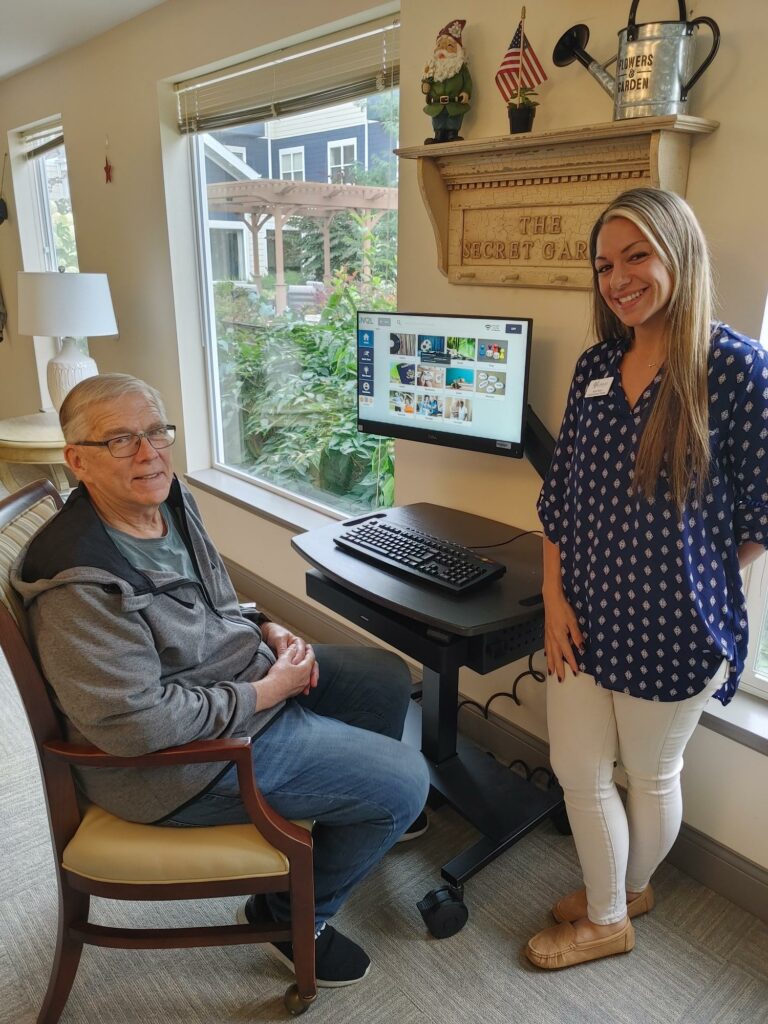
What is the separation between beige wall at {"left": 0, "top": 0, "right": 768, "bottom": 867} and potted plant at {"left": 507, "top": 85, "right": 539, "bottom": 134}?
0.18 ft

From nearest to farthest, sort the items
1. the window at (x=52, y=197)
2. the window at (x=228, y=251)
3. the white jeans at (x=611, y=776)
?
the white jeans at (x=611, y=776) → the window at (x=228, y=251) → the window at (x=52, y=197)

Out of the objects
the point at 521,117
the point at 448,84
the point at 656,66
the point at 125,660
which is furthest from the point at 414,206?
the point at 125,660

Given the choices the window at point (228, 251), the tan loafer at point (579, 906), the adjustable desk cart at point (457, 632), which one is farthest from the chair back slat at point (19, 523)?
the window at point (228, 251)

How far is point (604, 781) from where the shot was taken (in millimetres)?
1471

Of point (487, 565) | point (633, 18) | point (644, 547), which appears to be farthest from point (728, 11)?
point (487, 565)

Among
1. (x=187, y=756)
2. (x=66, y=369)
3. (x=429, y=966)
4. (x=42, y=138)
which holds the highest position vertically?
(x=42, y=138)

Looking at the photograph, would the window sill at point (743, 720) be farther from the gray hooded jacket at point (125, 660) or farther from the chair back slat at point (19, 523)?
the chair back slat at point (19, 523)

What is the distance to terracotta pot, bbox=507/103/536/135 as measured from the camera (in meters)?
1.64

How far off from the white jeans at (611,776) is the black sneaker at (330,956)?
495 mm

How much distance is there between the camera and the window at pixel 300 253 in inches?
95.4

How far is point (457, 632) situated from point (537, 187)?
3.45 feet

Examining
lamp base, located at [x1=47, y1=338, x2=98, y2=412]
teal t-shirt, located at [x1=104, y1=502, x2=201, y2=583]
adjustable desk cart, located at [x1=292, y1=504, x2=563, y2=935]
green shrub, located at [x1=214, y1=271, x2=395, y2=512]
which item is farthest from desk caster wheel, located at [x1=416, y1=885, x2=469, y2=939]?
lamp base, located at [x1=47, y1=338, x2=98, y2=412]

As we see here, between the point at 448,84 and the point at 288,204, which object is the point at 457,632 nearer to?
the point at 448,84

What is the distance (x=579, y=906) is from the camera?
163 cm
